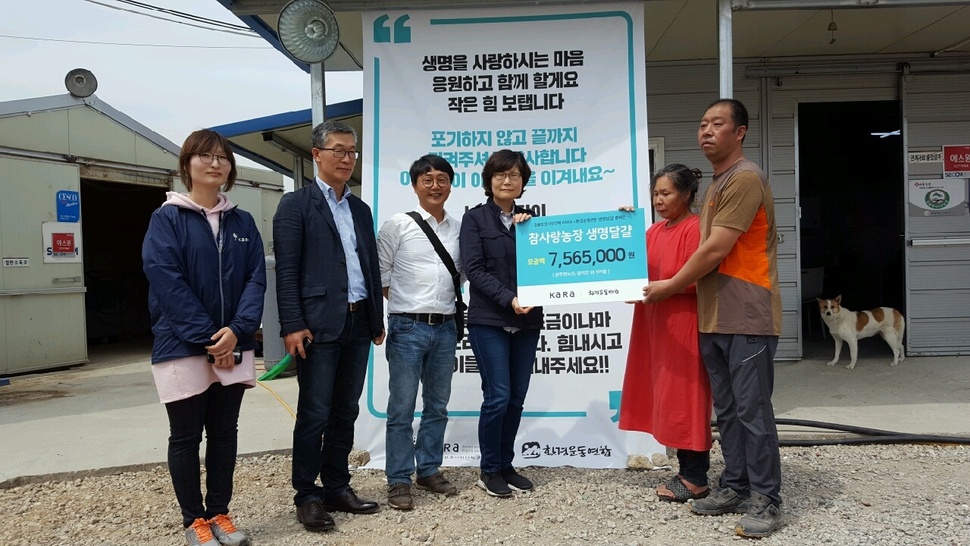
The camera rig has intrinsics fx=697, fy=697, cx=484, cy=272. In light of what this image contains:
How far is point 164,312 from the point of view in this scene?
110 inches

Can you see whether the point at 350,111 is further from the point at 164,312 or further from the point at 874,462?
the point at 874,462

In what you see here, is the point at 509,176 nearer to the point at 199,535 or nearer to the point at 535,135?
the point at 535,135

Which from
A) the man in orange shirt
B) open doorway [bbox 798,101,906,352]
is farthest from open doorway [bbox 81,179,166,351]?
the man in orange shirt

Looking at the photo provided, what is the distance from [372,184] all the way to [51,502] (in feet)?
8.17

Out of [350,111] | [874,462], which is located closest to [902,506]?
[874,462]

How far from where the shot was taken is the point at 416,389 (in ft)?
11.7

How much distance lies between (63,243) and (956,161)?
975 cm

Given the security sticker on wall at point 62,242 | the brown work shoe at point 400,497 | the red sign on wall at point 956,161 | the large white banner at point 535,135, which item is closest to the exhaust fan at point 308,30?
the large white banner at point 535,135

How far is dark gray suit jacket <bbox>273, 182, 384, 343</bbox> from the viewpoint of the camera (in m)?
3.07

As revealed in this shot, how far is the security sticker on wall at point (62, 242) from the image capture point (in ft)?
26.7

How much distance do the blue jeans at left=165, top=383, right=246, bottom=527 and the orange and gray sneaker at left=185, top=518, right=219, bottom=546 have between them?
3 cm

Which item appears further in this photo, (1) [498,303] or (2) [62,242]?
(2) [62,242]

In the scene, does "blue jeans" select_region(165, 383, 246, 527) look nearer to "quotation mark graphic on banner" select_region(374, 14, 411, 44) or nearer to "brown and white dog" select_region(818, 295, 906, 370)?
"quotation mark graphic on banner" select_region(374, 14, 411, 44)

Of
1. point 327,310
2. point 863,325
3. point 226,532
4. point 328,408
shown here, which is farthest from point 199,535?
point 863,325
